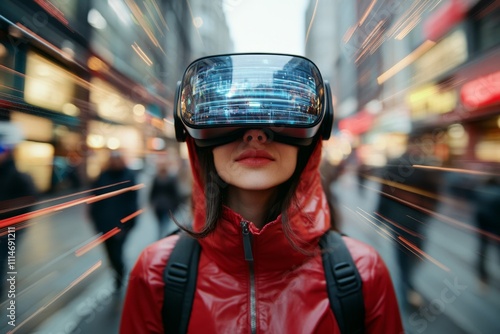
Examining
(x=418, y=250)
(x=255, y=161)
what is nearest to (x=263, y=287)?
(x=255, y=161)

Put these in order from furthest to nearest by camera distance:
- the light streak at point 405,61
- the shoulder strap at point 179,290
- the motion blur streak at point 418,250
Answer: the motion blur streak at point 418,250
the light streak at point 405,61
the shoulder strap at point 179,290

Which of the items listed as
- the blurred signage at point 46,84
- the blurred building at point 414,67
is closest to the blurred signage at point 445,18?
the blurred building at point 414,67

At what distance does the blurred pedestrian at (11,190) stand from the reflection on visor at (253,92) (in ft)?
2.28

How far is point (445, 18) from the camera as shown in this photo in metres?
1.26

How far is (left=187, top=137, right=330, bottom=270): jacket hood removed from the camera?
37.0 inches

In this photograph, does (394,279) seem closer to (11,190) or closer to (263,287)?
(263,287)

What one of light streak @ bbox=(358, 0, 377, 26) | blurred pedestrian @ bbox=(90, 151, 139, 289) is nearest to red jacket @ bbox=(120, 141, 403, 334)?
light streak @ bbox=(358, 0, 377, 26)

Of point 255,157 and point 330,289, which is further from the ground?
point 255,157

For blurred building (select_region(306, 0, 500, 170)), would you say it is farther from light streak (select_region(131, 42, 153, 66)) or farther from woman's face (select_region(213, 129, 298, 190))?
light streak (select_region(131, 42, 153, 66))

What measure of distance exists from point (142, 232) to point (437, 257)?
4743 millimetres

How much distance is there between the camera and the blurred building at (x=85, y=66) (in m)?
0.90

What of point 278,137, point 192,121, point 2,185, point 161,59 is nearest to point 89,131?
point 2,185

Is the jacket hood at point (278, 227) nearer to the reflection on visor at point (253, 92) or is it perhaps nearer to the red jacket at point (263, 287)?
the red jacket at point (263, 287)

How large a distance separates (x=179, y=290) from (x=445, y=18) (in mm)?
1763
